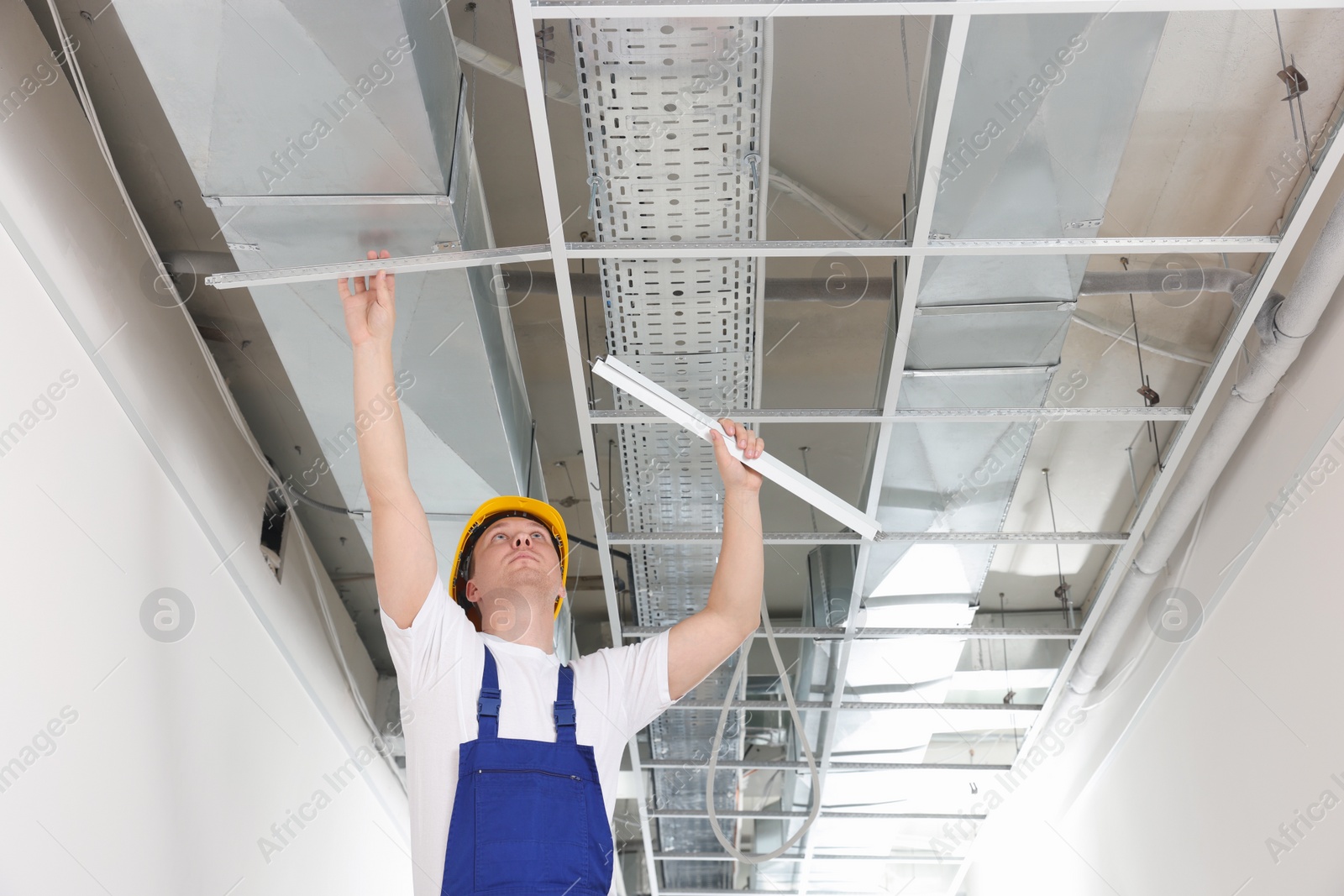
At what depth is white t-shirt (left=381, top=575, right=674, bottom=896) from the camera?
2096mm

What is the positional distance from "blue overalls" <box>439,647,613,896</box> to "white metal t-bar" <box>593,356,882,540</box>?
28.4 inches

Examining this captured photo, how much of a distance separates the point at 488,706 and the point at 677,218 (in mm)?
1335

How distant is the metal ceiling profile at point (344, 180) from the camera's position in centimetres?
215

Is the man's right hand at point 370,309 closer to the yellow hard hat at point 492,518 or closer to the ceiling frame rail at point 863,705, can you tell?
the yellow hard hat at point 492,518

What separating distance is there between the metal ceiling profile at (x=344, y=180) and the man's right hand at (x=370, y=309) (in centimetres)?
20

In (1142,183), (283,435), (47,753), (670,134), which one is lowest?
(47,753)

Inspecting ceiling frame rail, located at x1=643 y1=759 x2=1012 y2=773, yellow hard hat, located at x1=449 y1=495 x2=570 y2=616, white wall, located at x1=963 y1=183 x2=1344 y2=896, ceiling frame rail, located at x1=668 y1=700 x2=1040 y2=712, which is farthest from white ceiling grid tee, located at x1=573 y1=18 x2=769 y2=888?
white wall, located at x1=963 y1=183 x2=1344 y2=896

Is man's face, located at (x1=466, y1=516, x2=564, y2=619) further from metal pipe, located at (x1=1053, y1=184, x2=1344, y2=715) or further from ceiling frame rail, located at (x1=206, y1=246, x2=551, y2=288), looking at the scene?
metal pipe, located at (x1=1053, y1=184, x2=1344, y2=715)

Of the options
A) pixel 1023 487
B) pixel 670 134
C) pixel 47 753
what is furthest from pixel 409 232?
pixel 1023 487

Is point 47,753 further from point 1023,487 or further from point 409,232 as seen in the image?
point 1023,487

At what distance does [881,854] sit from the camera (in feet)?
18.2

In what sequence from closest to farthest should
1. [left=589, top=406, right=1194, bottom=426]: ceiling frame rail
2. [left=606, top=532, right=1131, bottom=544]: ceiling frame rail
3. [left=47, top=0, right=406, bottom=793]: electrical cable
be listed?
[left=47, top=0, right=406, bottom=793]: electrical cable < [left=589, top=406, right=1194, bottom=426]: ceiling frame rail < [left=606, top=532, right=1131, bottom=544]: ceiling frame rail

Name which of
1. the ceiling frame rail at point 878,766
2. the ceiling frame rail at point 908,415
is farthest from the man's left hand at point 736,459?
the ceiling frame rail at point 878,766

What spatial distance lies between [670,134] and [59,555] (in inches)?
67.5
